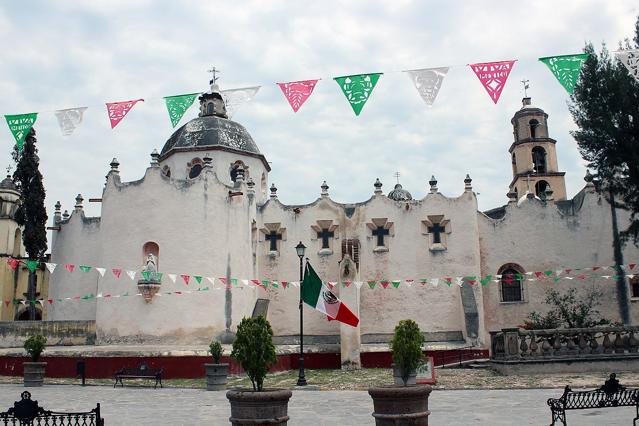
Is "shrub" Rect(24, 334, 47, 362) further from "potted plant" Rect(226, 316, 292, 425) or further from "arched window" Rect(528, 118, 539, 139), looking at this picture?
"arched window" Rect(528, 118, 539, 139)

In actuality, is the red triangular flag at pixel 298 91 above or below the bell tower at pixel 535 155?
below

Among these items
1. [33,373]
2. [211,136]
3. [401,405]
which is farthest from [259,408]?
[211,136]

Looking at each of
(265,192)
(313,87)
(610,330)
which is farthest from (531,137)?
(313,87)

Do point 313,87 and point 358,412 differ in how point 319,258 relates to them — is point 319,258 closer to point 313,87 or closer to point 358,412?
point 313,87

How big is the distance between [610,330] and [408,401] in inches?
552

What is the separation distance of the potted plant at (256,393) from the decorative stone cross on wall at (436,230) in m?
20.1

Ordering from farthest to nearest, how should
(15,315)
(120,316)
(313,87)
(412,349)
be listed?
1. (15,315)
2. (120,316)
3. (313,87)
4. (412,349)

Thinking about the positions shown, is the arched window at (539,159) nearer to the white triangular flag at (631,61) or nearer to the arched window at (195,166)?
the arched window at (195,166)

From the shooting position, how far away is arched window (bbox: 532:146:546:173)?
37.4 metres

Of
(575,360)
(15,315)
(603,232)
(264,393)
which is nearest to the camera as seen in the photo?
(264,393)

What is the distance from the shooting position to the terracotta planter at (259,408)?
862 cm

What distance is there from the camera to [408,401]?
8.73m

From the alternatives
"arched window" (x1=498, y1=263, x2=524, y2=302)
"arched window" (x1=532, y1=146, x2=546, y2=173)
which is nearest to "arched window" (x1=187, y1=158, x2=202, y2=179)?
"arched window" (x1=498, y1=263, x2=524, y2=302)

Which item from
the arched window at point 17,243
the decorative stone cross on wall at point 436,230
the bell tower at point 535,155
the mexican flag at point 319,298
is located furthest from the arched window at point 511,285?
the arched window at point 17,243
